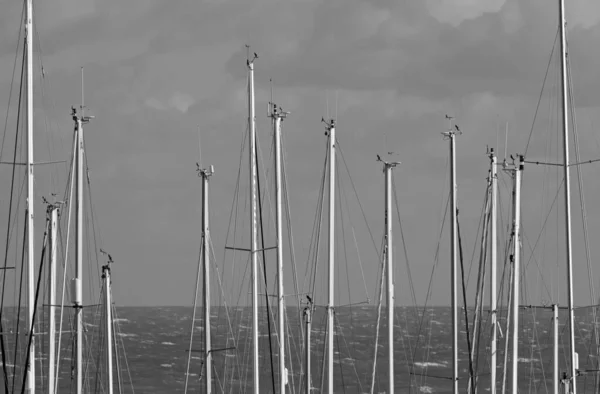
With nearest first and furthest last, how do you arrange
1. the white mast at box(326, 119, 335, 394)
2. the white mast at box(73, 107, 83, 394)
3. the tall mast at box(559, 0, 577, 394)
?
1. the tall mast at box(559, 0, 577, 394)
2. the white mast at box(73, 107, 83, 394)
3. the white mast at box(326, 119, 335, 394)

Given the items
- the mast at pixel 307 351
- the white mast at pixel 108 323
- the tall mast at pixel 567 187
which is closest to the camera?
the tall mast at pixel 567 187

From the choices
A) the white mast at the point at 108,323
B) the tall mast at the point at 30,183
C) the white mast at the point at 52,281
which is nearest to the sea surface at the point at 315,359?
the white mast at the point at 52,281

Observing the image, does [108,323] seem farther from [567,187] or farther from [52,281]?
[567,187]

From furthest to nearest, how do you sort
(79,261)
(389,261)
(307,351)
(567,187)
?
1. (389,261)
2. (307,351)
3. (79,261)
4. (567,187)

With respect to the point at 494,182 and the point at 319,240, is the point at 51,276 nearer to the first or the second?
the point at 319,240

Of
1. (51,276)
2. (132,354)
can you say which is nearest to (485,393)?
(132,354)

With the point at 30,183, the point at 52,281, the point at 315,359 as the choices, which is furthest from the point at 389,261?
the point at 315,359

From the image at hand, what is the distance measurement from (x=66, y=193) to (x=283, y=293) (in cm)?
659

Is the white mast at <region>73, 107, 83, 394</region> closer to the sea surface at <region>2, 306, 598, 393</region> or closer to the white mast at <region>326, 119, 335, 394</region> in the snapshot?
the white mast at <region>326, 119, 335, 394</region>

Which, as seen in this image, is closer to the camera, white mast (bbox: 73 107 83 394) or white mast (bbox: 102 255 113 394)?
white mast (bbox: 73 107 83 394)

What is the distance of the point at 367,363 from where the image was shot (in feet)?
329

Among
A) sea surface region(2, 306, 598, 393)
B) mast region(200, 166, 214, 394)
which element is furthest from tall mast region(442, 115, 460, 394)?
sea surface region(2, 306, 598, 393)

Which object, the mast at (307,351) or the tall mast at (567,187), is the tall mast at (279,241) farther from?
the tall mast at (567,187)

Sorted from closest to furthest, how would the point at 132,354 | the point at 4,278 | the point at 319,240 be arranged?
1. the point at 4,278
2. the point at 319,240
3. the point at 132,354
